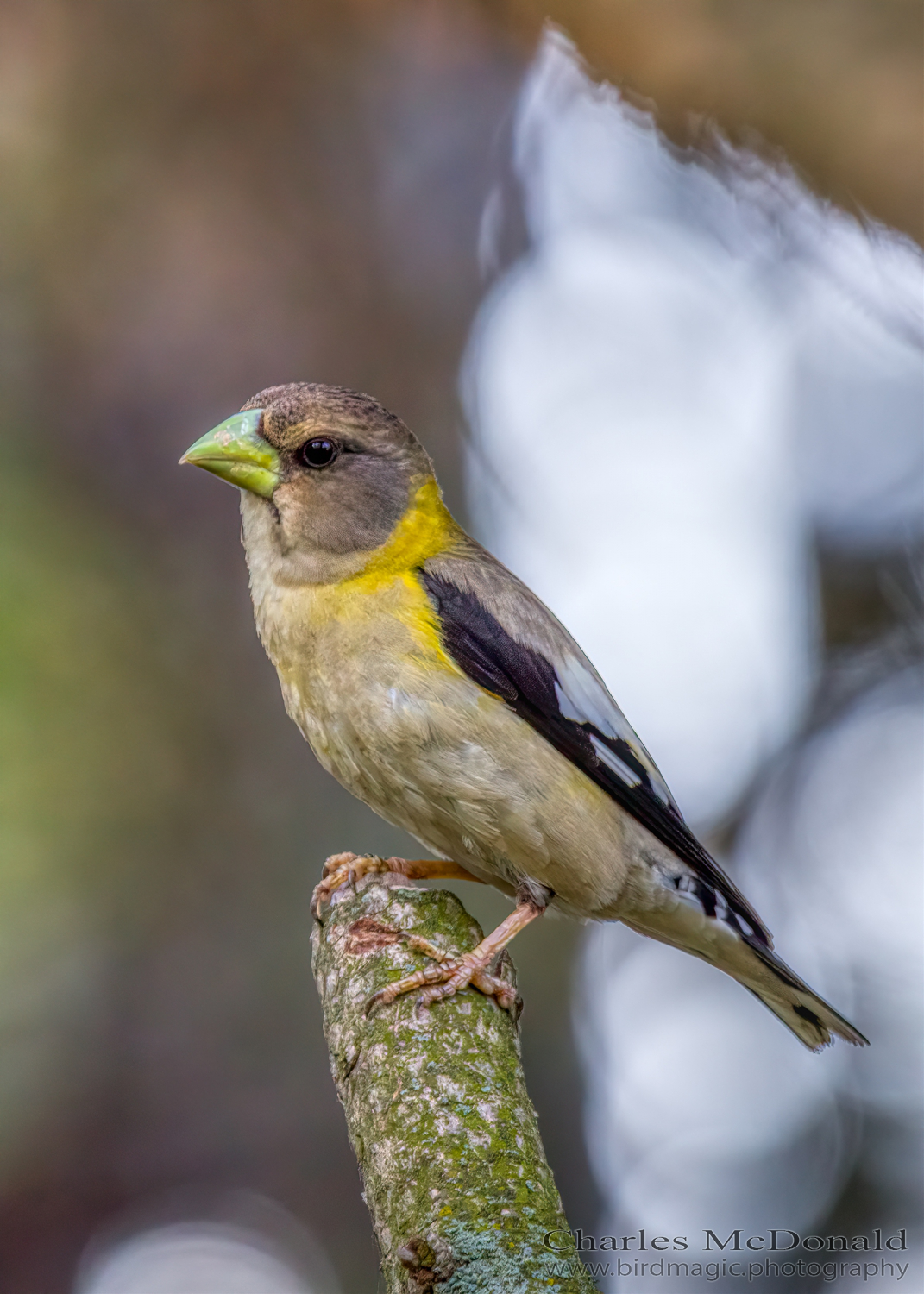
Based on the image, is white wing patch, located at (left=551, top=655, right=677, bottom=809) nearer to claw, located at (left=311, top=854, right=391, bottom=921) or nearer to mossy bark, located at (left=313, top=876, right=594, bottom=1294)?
claw, located at (left=311, top=854, right=391, bottom=921)

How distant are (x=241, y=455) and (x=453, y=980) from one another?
202 cm

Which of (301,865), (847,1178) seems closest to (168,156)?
(301,865)

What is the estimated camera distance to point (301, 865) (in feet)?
20.8

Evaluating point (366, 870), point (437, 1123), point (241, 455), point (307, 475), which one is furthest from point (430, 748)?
point (437, 1123)

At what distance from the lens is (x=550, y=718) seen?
13.1 ft

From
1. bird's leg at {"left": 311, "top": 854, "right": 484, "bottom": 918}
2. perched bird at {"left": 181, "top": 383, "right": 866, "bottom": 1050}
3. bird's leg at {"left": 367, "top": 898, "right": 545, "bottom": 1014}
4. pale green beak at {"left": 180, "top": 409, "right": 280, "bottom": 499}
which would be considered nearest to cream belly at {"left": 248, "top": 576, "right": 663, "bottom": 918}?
perched bird at {"left": 181, "top": 383, "right": 866, "bottom": 1050}

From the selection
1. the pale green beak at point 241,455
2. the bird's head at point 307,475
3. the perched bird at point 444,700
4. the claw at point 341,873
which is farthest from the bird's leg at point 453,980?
the pale green beak at point 241,455

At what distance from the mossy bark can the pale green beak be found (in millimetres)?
1627

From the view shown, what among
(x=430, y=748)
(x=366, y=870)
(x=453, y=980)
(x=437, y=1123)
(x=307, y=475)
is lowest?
(x=437, y=1123)

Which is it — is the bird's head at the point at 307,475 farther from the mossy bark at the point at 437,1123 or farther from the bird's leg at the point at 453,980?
the bird's leg at the point at 453,980

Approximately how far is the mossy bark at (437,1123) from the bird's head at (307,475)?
4.52 ft

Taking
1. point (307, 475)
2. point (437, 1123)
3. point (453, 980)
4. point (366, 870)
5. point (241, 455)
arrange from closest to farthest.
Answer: point (437, 1123) < point (453, 980) < point (366, 870) < point (241, 455) < point (307, 475)

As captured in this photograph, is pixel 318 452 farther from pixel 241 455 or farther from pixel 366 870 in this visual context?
pixel 366 870

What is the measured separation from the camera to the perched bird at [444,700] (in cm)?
373
